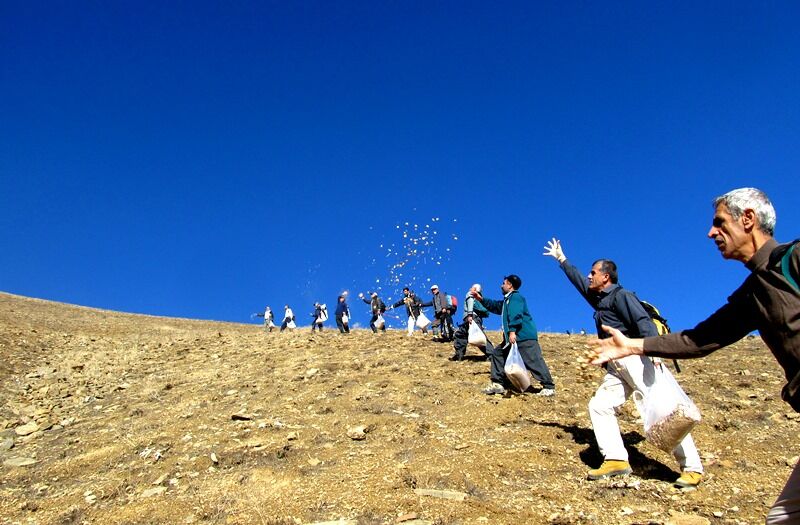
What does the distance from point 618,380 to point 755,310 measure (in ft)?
12.4

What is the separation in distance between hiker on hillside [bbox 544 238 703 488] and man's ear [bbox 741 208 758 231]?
10.6 ft

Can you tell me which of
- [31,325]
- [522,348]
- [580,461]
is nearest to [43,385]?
[31,325]

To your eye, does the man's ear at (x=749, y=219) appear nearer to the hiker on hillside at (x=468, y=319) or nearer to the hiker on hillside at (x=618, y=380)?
the hiker on hillside at (x=618, y=380)

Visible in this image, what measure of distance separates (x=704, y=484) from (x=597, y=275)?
2.60 metres

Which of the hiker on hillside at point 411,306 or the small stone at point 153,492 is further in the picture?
the hiker on hillside at point 411,306

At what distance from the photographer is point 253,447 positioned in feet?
27.7

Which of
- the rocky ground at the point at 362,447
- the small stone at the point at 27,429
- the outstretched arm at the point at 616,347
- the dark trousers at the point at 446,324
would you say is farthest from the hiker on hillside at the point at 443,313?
the outstretched arm at the point at 616,347

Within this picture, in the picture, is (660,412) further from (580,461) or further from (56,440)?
(56,440)

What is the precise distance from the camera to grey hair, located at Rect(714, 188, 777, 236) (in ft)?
10.3

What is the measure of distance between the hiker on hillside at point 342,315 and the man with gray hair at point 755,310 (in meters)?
20.5

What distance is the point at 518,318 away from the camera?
1048 centimetres

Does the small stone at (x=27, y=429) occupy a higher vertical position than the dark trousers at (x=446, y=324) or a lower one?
lower

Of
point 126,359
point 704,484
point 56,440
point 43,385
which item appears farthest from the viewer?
point 126,359

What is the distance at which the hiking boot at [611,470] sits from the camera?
6.35m
